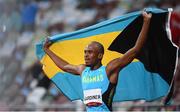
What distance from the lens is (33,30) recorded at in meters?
15.0

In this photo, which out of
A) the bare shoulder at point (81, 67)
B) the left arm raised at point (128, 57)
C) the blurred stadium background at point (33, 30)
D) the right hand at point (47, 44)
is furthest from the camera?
the blurred stadium background at point (33, 30)

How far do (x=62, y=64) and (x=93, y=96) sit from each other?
3.11 ft

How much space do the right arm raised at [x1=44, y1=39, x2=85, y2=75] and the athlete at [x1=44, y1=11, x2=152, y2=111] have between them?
12.7 inches

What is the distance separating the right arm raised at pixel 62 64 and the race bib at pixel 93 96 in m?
0.41

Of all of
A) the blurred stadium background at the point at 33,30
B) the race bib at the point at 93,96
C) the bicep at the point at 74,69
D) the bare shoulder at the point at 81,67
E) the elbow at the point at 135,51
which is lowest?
the blurred stadium background at the point at 33,30

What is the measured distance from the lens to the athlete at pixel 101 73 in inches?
270

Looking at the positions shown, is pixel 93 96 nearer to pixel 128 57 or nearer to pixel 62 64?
pixel 128 57

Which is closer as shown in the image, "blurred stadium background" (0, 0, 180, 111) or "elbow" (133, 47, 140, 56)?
"elbow" (133, 47, 140, 56)

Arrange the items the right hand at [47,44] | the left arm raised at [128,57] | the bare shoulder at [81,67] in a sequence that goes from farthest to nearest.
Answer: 1. the right hand at [47,44]
2. the bare shoulder at [81,67]
3. the left arm raised at [128,57]

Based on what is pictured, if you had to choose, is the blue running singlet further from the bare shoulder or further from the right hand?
the right hand

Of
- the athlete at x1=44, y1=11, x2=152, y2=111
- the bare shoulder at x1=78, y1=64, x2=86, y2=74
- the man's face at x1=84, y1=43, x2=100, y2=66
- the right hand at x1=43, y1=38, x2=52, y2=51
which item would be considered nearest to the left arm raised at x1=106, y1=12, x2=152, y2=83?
the athlete at x1=44, y1=11, x2=152, y2=111

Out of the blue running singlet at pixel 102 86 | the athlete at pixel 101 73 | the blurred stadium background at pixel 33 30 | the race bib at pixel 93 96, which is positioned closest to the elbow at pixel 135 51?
the athlete at pixel 101 73

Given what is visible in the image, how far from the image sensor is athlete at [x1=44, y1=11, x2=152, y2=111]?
6.85 metres

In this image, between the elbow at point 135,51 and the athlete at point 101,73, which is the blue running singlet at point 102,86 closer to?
the athlete at point 101,73
